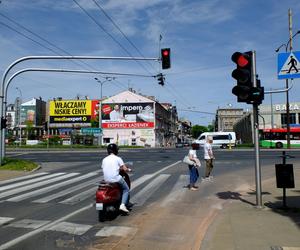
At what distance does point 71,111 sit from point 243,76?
109317mm

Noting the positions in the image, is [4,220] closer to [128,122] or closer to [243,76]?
[243,76]

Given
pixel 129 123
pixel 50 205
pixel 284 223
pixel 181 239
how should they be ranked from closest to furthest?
pixel 181 239, pixel 284 223, pixel 50 205, pixel 129 123

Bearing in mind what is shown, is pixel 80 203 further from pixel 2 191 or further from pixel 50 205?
pixel 2 191

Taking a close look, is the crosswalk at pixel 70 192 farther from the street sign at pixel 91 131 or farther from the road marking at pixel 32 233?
the street sign at pixel 91 131

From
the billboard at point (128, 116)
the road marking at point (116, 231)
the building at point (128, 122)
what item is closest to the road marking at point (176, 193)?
the road marking at point (116, 231)

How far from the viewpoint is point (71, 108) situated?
116688mm

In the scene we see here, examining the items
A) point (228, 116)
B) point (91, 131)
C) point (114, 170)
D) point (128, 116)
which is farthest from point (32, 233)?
point (228, 116)

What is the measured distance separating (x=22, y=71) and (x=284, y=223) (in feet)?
54.0

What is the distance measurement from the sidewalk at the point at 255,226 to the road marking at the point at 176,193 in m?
1.51

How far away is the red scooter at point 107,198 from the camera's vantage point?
857 centimetres

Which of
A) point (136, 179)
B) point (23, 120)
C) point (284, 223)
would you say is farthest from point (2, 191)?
point (23, 120)

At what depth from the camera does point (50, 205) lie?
11.0m

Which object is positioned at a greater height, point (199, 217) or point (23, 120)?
point (23, 120)

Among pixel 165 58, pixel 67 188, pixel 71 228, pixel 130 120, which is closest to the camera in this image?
pixel 71 228
